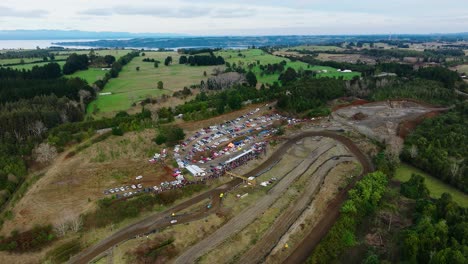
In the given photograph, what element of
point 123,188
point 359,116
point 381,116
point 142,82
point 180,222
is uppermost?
point 142,82

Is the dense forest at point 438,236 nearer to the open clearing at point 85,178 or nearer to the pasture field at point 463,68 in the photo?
the open clearing at point 85,178

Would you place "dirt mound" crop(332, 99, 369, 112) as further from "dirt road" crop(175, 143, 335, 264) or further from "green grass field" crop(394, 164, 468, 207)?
"dirt road" crop(175, 143, 335, 264)

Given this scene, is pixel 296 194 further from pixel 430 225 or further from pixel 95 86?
pixel 95 86

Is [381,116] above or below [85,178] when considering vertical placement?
above

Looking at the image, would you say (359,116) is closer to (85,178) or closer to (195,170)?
(195,170)

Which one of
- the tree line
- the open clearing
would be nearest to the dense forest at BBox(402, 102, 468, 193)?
the open clearing

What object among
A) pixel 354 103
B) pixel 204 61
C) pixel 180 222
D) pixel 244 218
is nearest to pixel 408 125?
pixel 354 103
